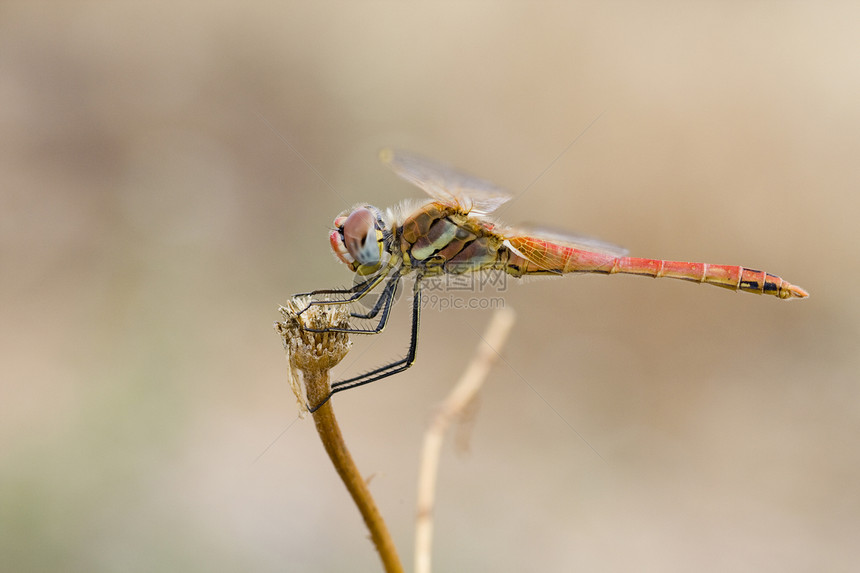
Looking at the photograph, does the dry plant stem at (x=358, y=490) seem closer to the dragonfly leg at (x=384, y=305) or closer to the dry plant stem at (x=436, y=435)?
the dry plant stem at (x=436, y=435)

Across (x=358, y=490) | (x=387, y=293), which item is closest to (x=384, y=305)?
(x=387, y=293)

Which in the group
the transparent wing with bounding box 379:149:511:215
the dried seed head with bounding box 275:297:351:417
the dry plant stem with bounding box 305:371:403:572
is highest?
the transparent wing with bounding box 379:149:511:215

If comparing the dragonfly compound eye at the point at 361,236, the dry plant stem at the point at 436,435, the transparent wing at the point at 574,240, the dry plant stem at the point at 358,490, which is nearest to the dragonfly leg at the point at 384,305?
the dragonfly compound eye at the point at 361,236

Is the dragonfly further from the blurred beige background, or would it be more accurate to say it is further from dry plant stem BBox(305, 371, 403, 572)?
the blurred beige background

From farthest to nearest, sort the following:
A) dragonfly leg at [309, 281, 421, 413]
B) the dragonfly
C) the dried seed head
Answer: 1. the dragonfly
2. dragonfly leg at [309, 281, 421, 413]
3. the dried seed head

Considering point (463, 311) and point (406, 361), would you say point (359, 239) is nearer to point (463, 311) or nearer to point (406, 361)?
point (406, 361)

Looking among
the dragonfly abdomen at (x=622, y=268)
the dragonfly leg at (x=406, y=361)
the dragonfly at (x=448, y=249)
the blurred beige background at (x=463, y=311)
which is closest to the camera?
the dragonfly leg at (x=406, y=361)

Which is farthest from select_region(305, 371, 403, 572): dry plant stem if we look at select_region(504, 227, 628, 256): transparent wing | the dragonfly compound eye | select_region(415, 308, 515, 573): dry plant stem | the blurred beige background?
the blurred beige background
